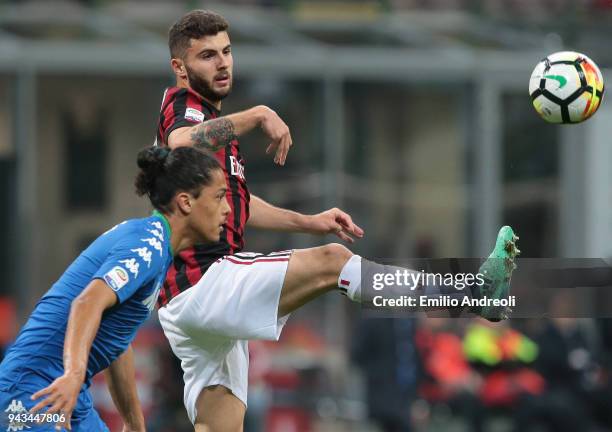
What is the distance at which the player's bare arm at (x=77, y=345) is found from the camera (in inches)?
200

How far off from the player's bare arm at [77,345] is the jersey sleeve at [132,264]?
47 millimetres

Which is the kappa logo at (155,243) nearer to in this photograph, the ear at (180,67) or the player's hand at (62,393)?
the player's hand at (62,393)

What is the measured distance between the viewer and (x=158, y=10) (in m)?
17.1

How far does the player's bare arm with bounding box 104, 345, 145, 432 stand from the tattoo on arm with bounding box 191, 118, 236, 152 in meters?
1.02

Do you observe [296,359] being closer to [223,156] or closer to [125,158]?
[125,158]

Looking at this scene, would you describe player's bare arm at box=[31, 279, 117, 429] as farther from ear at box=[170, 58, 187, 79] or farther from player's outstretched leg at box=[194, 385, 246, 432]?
ear at box=[170, 58, 187, 79]

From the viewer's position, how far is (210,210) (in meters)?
6.01

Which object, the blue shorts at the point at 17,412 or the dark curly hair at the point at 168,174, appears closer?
the blue shorts at the point at 17,412

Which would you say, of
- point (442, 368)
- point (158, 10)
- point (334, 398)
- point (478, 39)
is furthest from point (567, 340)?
point (158, 10)

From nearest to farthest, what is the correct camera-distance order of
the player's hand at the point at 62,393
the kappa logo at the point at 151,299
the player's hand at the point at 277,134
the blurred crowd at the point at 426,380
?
the player's hand at the point at 62,393 < the kappa logo at the point at 151,299 < the player's hand at the point at 277,134 < the blurred crowd at the point at 426,380

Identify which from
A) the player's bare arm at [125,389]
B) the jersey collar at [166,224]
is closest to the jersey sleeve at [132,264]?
the jersey collar at [166,224]

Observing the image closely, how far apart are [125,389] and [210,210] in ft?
3.28

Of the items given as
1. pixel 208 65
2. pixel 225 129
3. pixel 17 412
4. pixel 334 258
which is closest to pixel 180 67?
pixel 208 65

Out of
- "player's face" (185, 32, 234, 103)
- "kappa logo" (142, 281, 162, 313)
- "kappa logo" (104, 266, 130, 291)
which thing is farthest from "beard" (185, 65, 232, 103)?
"kappa logo" (104, 266, 130, 291)
